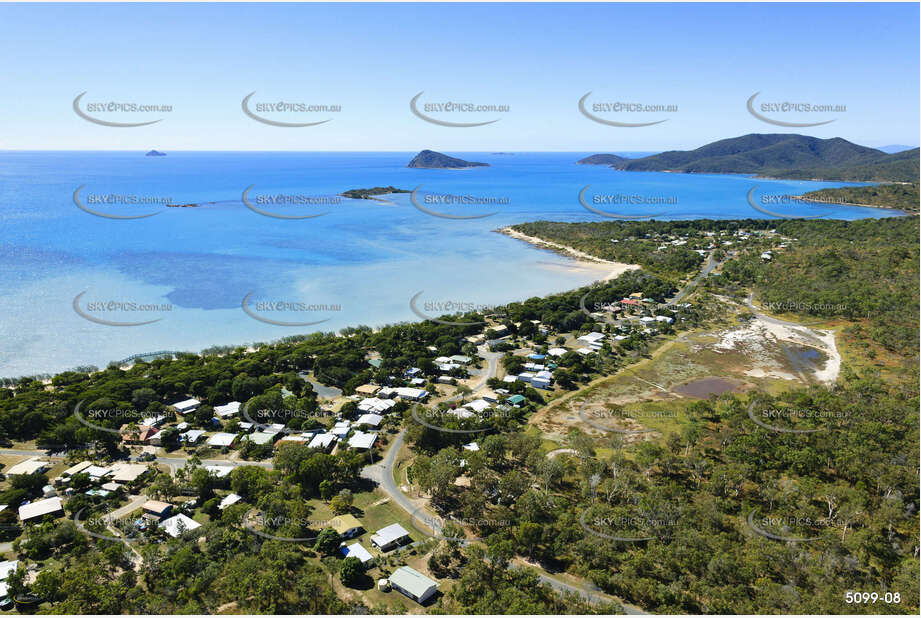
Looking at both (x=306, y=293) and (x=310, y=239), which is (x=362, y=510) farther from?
(x=310, y=239)

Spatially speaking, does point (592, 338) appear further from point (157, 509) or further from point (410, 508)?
point (157, 509)

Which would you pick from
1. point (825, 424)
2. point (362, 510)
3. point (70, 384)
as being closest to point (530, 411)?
point (362, 510)

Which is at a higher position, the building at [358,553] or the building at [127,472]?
the building at [127,472]

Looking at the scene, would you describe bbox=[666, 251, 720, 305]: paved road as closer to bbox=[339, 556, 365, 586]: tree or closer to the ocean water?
the ocean water

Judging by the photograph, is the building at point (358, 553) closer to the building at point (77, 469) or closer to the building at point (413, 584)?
the building at point (413, 584)

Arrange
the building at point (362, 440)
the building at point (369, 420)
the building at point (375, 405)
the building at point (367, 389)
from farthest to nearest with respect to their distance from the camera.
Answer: the building at point (367, 389)
the building at point (375, 405)
the building at point (369, 420)
the building at point (362, 440)

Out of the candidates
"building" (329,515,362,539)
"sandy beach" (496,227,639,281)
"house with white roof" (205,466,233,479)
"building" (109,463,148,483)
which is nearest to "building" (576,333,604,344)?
"sandy beach" (496,227,639,281)

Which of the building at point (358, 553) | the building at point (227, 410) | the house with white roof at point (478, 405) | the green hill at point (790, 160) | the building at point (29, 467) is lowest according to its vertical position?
the building at point (358, 553)

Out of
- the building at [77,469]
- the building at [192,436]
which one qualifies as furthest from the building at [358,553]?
the building at [77,469]
